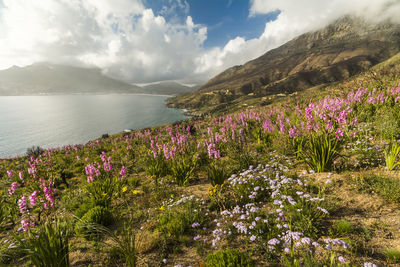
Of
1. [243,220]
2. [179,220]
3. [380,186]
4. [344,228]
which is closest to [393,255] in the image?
[344,228]

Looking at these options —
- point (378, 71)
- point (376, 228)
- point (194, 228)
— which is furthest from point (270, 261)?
point (378, 71)

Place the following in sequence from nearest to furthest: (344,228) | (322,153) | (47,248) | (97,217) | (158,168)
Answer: (47,248) → (344,228) → (97,217) → (322,153) → (158,168)

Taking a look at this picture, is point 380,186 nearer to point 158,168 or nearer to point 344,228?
point 344,228

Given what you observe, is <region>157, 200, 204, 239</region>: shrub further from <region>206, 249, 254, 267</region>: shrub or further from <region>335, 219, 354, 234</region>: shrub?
<region>335, 219, 354, 234</region>: shrub

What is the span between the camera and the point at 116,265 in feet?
12.0

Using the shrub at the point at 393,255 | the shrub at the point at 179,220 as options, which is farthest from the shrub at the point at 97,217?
the shrub at the point at 393,255

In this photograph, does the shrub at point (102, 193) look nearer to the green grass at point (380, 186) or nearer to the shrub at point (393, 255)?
the shrub at point (393, 255)

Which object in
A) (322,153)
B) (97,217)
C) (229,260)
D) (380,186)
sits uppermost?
(322,153)

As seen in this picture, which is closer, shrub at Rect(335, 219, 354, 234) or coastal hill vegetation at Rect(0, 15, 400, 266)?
Answer: coastal hill vegetation at Rect(0, 15, 400, 266)

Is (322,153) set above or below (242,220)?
above

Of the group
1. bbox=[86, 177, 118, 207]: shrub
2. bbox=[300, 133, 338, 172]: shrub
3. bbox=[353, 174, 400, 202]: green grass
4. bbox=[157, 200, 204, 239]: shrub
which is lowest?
bbox=[157, 200, 204, 239]: shrub

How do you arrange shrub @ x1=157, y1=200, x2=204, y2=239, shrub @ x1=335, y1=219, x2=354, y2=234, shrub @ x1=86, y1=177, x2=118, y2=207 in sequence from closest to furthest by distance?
shrub @ x1=335, y1=219, x2=354, y2=234 → shrub @ x1=157, y1=200, x2=204, y2=239 → shrub @ x1=86, y1=177, x2=118, y2=207

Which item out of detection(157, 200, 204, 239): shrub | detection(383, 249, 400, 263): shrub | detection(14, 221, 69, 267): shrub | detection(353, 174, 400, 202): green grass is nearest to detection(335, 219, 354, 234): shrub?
detection(383, 249, 400, 263): shrub

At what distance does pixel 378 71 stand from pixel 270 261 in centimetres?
1913
